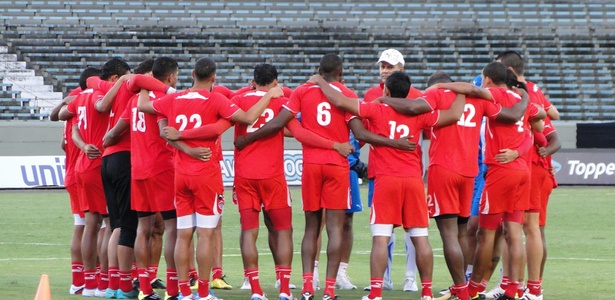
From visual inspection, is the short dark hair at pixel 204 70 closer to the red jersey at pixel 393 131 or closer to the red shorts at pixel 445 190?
the red jersey at pixel 393 131

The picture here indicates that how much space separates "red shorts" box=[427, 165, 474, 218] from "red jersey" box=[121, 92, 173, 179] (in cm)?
239

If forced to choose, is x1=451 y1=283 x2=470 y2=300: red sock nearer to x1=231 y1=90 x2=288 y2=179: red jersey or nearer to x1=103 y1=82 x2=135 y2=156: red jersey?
x1=231 y1=90 x2=288 y2=179: red jersey

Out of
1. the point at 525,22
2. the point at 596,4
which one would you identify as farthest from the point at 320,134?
the point at 596,4

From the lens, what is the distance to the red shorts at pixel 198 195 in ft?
31.7

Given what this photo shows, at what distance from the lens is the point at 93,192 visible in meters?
10.9

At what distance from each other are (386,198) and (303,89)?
4.05 feet

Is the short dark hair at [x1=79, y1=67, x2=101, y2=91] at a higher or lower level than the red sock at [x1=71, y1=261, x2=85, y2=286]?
higher

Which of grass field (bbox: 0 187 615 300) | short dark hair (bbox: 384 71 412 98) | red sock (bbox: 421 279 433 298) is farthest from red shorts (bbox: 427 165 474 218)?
grass field (bbox: 0 187 615 300)

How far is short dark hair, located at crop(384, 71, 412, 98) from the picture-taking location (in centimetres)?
974

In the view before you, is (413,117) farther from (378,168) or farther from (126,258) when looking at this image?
(126,258)

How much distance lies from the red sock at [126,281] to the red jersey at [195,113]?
4.08 ft

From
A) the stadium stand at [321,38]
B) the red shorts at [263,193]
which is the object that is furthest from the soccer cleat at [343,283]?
the stadium stand at [321,38]

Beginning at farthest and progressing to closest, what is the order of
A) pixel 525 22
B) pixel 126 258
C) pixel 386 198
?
pixel 525 22, pixel 126 258, pixel 386 198

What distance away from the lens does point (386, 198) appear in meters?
9.63
